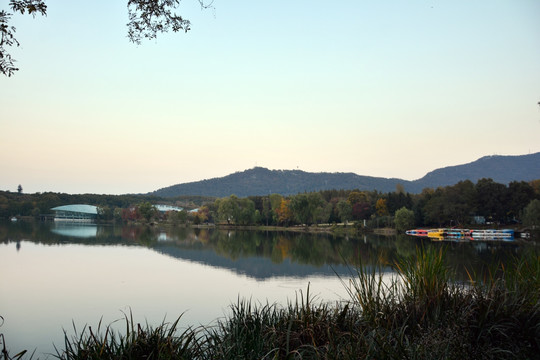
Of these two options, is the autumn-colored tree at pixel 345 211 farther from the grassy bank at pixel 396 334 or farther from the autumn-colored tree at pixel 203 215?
the grassy bank at pixel 396 334

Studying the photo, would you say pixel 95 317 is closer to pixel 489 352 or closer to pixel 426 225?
pixel 489 352

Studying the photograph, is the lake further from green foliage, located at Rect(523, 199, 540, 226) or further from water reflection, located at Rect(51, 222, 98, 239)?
green foliage, located at Rect(523, 199, 540, 226)

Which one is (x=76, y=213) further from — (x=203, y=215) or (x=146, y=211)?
(x=203, y=215)

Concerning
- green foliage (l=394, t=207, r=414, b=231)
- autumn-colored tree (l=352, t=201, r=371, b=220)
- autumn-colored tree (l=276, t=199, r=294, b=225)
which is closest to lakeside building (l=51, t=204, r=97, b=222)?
autumn-colored tree (l=276, t=199, r=294, b=225)

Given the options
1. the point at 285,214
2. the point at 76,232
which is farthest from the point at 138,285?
the point at 285,214

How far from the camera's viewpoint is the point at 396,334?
511cm

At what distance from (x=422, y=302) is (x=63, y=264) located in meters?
26.6

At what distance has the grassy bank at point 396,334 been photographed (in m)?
5.14

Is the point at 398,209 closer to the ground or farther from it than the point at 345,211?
farther from it

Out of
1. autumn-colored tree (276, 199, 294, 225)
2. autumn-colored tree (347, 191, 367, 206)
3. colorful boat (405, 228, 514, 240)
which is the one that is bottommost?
colorful boat (405, 228, 514, 240)

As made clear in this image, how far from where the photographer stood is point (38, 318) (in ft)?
48.7

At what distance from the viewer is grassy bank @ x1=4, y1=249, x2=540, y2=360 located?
514cm

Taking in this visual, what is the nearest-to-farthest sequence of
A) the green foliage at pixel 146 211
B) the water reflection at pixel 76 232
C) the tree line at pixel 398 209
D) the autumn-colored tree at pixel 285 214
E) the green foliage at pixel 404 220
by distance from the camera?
the water reflection at pixel 76 232 → the tree line at pixel 398 209 → the green foliage at pixel 404 220 → the autumn-colored tree at pixel 285 214 → the green foliage at pixel 146 211

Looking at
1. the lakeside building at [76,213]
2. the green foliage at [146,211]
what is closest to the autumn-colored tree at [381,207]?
the green foliage at [146,211]
